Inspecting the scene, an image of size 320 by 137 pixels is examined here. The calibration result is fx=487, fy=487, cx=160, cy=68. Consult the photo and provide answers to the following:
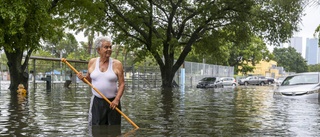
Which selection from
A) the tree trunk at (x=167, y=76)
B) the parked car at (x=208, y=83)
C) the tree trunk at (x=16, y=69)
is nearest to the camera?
the tree trunk at (x=16, y=69)

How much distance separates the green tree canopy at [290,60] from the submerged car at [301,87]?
128 metres

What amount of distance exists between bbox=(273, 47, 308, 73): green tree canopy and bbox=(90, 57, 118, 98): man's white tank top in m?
143

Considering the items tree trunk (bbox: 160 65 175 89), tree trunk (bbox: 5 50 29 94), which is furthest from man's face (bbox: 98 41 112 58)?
tree trunk (bbox: 160 65 175 89)

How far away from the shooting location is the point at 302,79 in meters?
20.7

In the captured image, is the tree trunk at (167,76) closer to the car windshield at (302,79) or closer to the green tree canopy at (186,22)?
the green tree canopy at (186,22)

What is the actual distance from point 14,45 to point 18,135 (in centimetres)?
1225

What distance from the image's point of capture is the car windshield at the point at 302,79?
66.2 ft

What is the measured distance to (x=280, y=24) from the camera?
115 ft

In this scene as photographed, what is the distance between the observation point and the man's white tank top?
22.0ft

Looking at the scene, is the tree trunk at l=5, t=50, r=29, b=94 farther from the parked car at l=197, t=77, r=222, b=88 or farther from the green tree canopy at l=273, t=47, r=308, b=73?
the green tree canopy at l=273, t=47, r=308, b=73

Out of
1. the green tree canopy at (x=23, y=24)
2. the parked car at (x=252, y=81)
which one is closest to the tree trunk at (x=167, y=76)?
the green tree canopy at (x=23, y=24)

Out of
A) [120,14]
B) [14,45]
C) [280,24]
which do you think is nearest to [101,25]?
[120,14]

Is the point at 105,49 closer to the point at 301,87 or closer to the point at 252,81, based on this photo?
the point at 301,87

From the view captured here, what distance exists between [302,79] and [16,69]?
45.8ft
